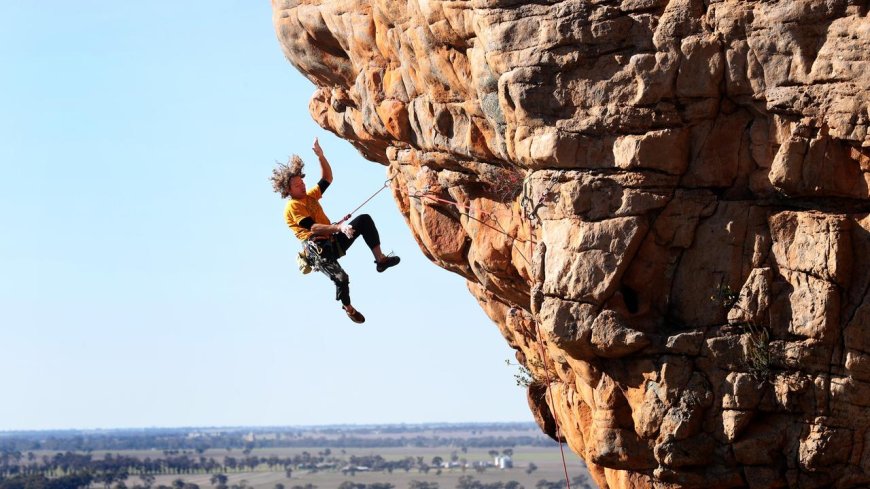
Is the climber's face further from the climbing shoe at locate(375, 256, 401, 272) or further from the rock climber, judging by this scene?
the climbing shoe at locate(375, 256, 401, 272)

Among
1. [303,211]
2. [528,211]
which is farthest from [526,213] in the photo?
[303,211]

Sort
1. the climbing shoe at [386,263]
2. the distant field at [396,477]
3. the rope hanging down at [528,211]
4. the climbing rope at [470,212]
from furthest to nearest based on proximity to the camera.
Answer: the distant field at [396,477]
the climbing shoe at [386,263]
the climbing rope at [470,212]
the rope hanging down at [528,211]

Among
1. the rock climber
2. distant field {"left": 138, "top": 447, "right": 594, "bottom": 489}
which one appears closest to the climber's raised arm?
the rock climber

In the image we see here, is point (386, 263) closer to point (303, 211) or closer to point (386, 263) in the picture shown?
point (386, 263)

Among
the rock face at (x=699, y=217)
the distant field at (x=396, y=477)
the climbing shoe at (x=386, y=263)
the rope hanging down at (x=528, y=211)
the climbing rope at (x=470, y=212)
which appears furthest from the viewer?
the distant field at (x=396, y=477)

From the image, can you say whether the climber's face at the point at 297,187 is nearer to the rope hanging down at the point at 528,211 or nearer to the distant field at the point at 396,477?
the rope hanging down at the point at 528,211

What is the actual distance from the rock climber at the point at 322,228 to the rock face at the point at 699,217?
3.33 metres

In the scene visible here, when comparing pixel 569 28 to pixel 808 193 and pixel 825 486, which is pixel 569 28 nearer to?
pixel 808 193

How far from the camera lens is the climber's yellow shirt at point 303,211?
19.9 m

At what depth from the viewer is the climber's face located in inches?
782

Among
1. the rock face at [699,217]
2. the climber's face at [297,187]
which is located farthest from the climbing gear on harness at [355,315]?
the rock face at [699,217]

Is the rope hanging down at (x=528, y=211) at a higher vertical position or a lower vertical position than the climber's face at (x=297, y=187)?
lower

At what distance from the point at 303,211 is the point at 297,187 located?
0.38 metres

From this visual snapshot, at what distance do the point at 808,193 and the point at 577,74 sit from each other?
3.05 metres
